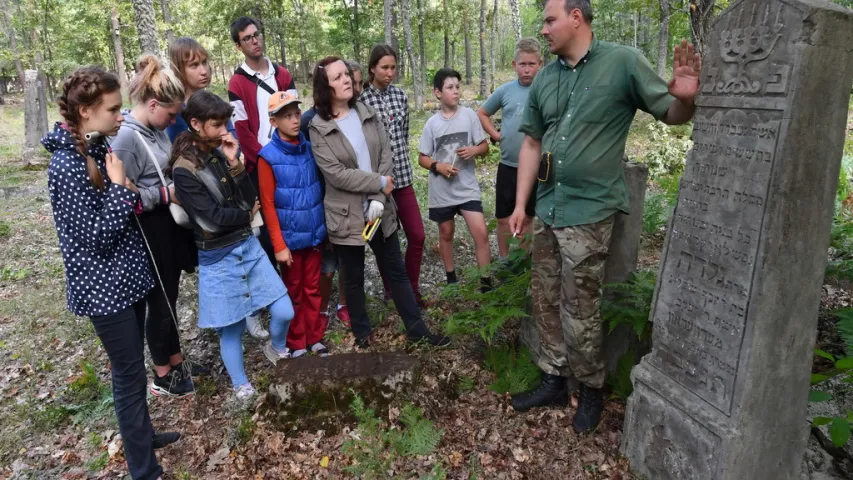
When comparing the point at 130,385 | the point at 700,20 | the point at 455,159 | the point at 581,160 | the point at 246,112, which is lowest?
the point at 130,385

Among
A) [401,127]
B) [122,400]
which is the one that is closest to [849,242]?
[401,127]

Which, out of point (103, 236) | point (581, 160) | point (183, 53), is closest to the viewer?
point (103, 236)

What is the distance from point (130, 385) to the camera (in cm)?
295

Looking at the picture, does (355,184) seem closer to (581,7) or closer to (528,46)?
(581,7)

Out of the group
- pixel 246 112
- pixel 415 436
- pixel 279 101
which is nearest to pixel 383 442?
pixel 415 436

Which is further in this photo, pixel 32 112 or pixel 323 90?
pixel 32 112

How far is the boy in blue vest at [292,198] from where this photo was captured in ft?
12.6

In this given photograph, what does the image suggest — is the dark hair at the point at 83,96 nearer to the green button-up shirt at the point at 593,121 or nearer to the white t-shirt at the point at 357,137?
the white t-shirt at the point at 357,137

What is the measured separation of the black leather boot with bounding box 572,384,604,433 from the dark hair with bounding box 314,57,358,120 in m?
2.80

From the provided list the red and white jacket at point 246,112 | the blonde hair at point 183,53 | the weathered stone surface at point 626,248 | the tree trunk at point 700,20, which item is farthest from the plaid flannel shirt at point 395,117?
the tree trunk at point 700,20

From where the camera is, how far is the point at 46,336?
5.10 m

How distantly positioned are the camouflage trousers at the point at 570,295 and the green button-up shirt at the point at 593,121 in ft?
0.40

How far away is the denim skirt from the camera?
3.59 metres

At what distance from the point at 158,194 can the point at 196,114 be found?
2.01 ft
